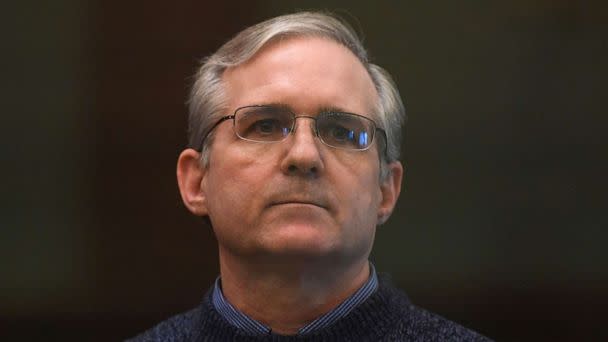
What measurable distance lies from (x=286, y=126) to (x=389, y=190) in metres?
0.44

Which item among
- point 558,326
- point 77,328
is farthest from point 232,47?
point 558,326

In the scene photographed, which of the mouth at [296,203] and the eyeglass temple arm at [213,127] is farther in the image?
the eyeglass temple arm at [213,127]

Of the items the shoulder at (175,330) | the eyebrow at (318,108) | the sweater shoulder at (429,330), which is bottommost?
the shoulder at (175,330)

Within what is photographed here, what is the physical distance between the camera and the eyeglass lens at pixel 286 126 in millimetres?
2420

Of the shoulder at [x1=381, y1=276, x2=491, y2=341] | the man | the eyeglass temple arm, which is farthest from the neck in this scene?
the eyeglass temple arm

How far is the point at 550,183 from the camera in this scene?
11.0 feet

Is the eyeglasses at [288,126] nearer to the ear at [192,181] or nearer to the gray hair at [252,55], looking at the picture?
the gray hair at [252,55]

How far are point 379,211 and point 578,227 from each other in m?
1.07

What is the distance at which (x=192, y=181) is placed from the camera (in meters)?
2.70

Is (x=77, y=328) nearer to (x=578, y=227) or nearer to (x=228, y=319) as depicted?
(x=228, y=319)

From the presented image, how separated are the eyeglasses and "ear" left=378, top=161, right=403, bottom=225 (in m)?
0.20

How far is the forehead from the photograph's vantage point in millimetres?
2445

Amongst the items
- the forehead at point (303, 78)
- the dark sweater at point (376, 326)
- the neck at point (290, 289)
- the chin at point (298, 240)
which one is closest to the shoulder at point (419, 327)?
the dark sweater at point (376, 326)

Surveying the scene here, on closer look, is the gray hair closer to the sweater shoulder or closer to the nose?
the nose
